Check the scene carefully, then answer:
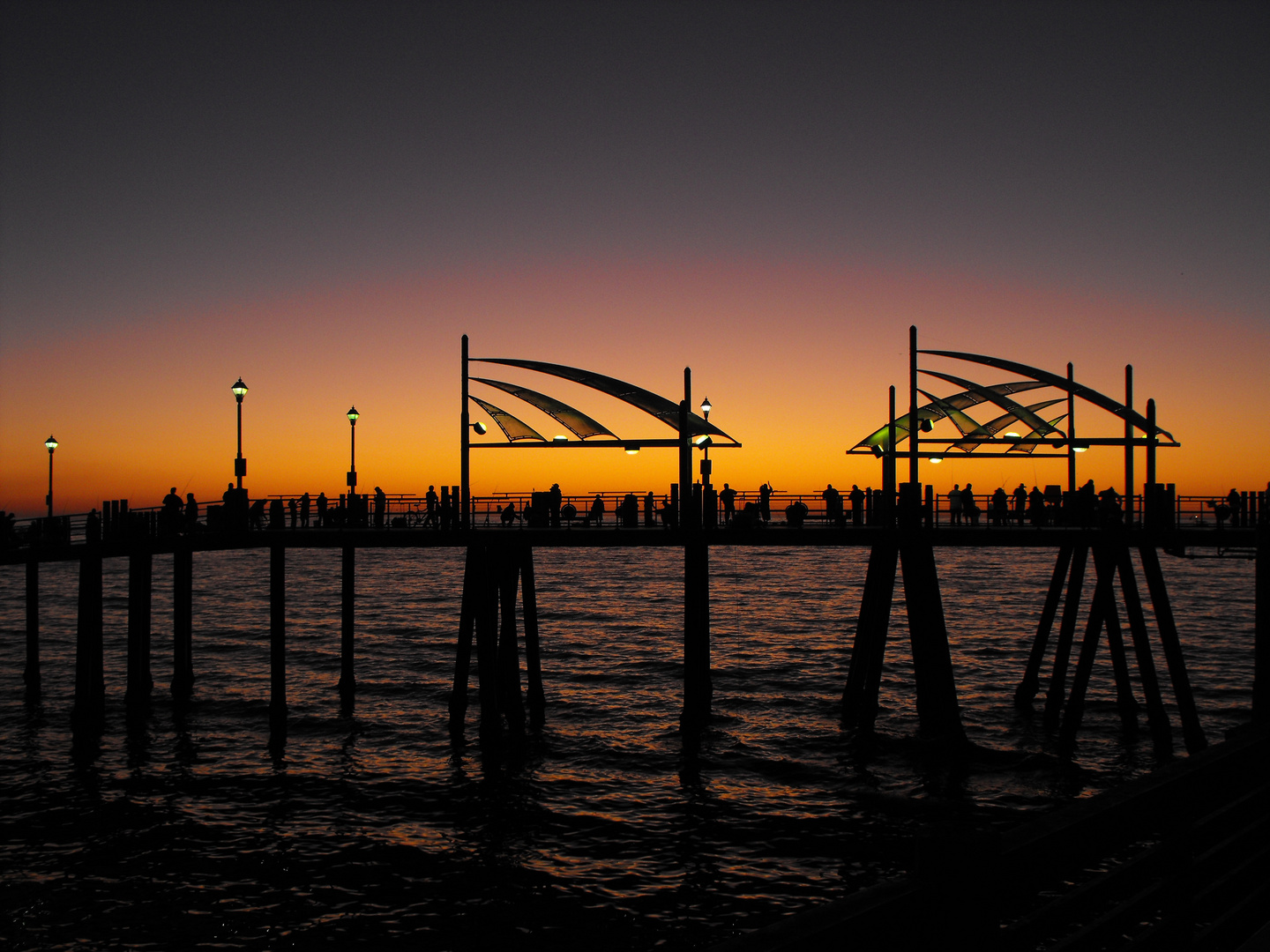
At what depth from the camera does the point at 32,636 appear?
2978 centimetres

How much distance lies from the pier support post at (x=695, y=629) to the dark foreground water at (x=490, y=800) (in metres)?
1.21

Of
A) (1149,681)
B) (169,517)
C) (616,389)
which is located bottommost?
(1149,681)

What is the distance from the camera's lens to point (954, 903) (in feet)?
9.84

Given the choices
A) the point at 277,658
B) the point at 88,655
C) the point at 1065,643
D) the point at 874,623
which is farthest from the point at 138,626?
the point at 1065,643

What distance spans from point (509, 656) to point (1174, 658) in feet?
49.2

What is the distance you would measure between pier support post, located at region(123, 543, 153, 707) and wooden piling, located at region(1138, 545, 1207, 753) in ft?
79.2

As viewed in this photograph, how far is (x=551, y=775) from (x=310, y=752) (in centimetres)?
607

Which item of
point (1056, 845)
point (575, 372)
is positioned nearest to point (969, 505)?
point (575, 372)

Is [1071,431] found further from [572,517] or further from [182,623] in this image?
[182,623]

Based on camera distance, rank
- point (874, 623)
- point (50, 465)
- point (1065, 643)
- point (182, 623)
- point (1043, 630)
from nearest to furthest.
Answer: point (874, 623), point (1065, 643), point (1043, 630), point (182, 623), point (50, 465)

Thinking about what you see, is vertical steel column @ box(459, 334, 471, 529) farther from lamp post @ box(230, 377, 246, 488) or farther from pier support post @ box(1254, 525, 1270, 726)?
pier support post @ box(1254, 525, 1270, 726)

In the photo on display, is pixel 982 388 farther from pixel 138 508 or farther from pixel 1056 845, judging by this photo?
pixel 1056 845

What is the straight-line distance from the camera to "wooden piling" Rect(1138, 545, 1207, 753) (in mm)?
19703

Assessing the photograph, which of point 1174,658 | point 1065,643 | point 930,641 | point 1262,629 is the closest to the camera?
point 1262,629
